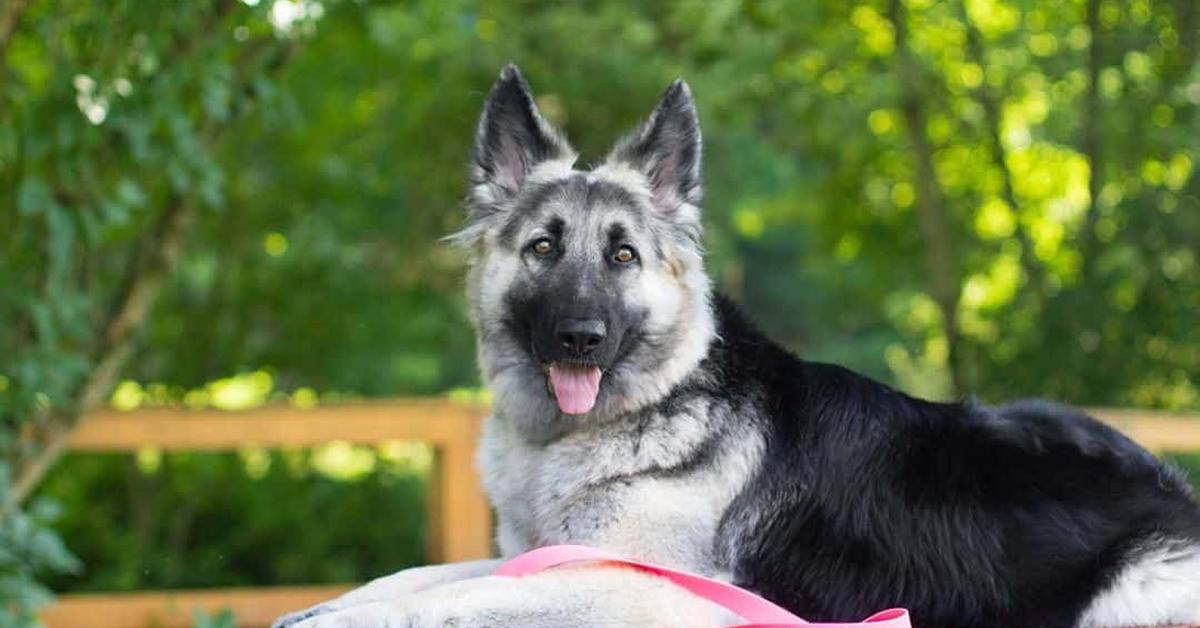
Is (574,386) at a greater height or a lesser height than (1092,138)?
lesser

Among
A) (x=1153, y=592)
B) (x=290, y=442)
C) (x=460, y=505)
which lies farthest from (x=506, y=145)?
(x=290, y=442)

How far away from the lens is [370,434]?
22.9 ft

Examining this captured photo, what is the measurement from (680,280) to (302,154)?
5962mm

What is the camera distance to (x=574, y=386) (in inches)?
134

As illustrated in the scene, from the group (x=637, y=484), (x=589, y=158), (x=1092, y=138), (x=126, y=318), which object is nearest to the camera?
(x=637, y=484)

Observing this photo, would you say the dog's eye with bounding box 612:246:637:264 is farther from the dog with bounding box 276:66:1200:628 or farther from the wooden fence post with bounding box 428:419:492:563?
the wooden fence post with bounding box 428:419:492:563

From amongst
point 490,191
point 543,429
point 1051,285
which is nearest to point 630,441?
point 543,429

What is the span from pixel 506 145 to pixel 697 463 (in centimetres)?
101

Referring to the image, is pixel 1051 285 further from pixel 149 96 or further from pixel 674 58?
pixel 149 96

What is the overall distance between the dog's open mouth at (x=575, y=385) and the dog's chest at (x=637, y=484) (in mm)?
106

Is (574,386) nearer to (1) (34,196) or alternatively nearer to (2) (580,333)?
(2) (580,333)

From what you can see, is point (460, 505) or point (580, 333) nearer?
point (580, 333)

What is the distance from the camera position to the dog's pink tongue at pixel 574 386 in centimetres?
341

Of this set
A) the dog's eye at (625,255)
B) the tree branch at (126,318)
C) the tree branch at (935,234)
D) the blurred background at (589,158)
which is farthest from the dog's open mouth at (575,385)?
the tree branch at (935,234)
